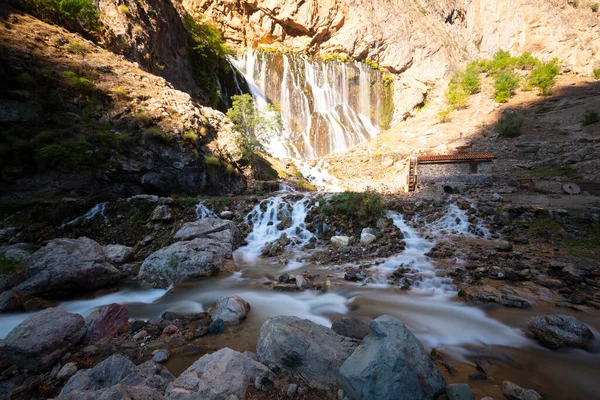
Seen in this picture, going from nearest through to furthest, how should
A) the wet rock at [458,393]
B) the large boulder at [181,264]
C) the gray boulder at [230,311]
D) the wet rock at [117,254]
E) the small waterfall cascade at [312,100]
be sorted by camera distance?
the wet rock at [458,393]
the gray boulder at [230,311]
the large boulder at [181,264]
the wet rock at [117,254]
the small waterfall cascade at [312,100]

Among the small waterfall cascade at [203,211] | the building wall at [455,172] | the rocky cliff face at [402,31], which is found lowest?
the small waterfall cascade at [203,211]

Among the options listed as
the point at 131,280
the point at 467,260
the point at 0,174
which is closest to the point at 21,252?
the point at 131,280

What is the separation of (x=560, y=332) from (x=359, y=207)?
6.91 metres

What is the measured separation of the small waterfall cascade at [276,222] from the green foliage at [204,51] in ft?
64.4

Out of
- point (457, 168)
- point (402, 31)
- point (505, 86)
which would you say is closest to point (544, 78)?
point (505, 86)

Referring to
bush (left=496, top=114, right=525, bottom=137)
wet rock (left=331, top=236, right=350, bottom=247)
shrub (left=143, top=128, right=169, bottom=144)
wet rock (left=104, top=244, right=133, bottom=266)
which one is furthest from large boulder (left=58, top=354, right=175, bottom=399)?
bush (left=496, top=114, right=525, bottom=137)

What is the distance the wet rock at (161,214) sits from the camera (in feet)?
32.8

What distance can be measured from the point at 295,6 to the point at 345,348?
50562mm

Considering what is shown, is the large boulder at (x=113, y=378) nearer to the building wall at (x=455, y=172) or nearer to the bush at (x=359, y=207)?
the bush at (x=359, y=207)

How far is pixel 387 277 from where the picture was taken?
6215 mm

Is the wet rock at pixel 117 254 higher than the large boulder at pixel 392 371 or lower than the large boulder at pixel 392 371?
lower

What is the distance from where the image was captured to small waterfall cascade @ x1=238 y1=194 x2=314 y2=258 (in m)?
10.0

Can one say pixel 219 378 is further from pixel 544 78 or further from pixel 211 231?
pixel 544 78

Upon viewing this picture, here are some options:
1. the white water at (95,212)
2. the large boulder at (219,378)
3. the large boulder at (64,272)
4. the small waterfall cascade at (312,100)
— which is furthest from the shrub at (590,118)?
the white water at (95,212)
